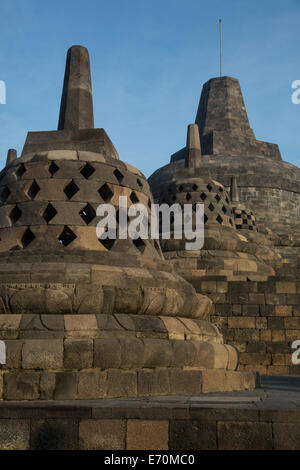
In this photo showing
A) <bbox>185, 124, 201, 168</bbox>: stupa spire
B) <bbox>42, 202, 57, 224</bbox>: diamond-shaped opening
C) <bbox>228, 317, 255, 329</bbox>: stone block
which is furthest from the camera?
<bbox>185, 124, 201, 168</bbox>: stupa spire

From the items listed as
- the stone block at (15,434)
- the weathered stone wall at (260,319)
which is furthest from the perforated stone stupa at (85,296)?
the weathered stone wall at (260,319)

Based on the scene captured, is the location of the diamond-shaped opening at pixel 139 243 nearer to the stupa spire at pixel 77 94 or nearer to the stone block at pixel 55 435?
the stupa spire at pixel 77 94

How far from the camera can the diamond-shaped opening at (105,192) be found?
7076mm

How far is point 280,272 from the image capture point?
46.6 feet

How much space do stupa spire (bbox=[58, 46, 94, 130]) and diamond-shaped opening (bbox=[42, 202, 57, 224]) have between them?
1.75m

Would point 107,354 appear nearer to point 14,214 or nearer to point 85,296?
point 85,296

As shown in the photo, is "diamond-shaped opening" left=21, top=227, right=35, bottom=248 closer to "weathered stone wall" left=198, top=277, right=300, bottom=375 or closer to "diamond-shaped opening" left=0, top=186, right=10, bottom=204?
"diamond-shaped opening" left=0, top=186, right=10, bottom=204

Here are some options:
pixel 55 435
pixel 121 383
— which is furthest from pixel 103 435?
pixel 121 383

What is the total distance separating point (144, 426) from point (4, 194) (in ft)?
14.8

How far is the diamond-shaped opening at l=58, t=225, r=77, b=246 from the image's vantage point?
21.7 feet

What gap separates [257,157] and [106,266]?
32.0 metres

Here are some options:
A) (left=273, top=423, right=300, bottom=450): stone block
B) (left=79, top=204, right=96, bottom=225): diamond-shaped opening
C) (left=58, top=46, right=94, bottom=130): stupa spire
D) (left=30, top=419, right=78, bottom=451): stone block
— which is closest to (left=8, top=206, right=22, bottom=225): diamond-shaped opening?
(left=79, top=204, right=96, bottom=225): diamond-shaped opening

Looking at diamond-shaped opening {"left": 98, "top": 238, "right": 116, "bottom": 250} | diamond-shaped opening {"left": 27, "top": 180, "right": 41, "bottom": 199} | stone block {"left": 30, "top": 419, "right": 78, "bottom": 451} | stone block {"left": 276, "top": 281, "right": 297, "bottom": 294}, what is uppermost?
diamond-shaped opening {"left": 27, "top": 180, "right": 41, "bottom": 199}
